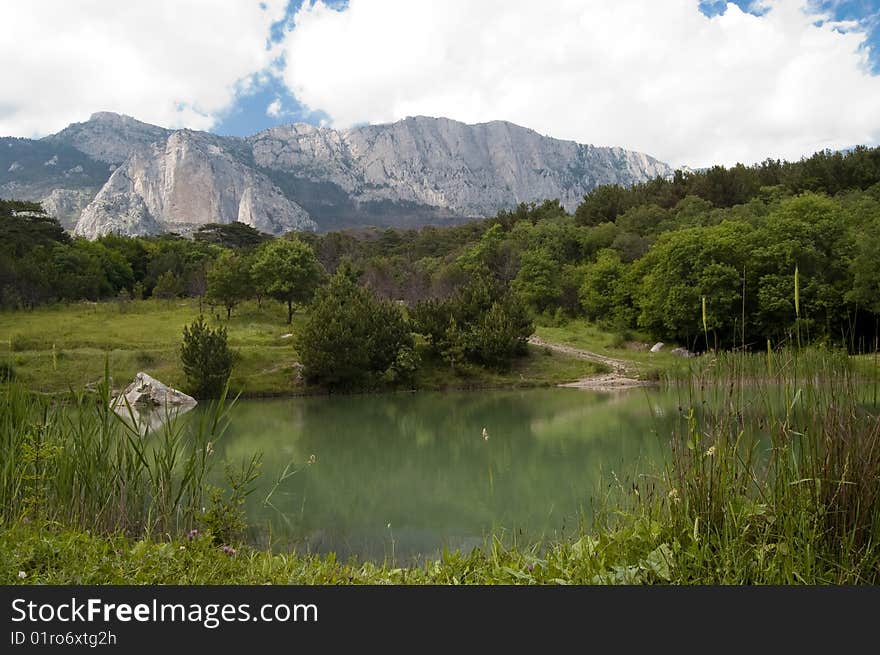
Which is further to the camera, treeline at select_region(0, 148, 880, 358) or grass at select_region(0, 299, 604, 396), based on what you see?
treeline at select_region(0, 148, 880, 358)

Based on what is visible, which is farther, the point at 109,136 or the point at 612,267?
the point at 109,136

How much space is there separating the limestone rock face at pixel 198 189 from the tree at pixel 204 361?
377ft

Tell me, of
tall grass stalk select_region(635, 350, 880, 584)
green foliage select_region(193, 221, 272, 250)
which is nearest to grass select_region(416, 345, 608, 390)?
tall grass stalk select_region(635, 350, 880, 584)

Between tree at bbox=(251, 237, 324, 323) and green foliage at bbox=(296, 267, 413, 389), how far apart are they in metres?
6.78

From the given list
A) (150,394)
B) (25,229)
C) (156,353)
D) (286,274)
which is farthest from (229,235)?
(150,394)

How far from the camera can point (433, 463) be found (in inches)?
543

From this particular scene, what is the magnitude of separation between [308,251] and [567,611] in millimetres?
36819

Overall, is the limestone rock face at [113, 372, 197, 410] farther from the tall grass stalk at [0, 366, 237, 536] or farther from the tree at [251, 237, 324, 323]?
the tall grass stalk at [0, 366, 237, 536]

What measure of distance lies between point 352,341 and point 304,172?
16109cm

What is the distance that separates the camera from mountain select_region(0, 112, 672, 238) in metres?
142

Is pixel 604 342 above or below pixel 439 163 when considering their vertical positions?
below

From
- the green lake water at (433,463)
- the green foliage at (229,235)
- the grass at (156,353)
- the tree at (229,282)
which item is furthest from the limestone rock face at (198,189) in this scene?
the green lake water at (433,463)

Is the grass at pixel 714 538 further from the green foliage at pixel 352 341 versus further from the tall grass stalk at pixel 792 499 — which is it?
the green foliage at pixel 352 341

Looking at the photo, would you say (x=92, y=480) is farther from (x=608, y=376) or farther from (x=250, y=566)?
(x=608, y=376)
